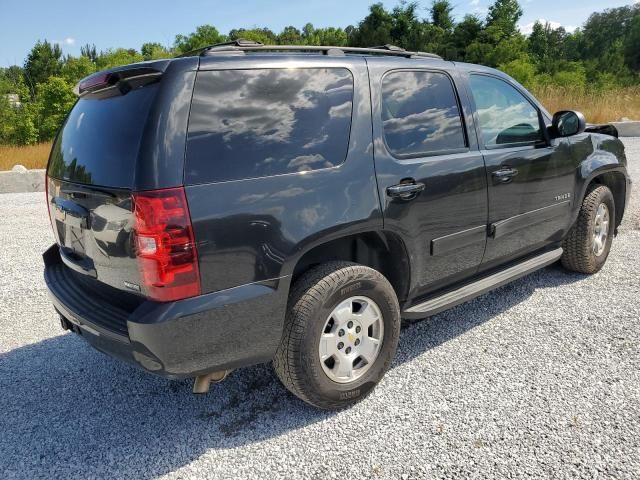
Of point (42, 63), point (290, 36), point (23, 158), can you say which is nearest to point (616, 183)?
point (23, 158)

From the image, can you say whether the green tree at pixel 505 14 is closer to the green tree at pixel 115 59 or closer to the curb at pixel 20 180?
the green tree at pixel 115 59

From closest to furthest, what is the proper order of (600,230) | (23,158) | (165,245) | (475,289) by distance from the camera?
1. (165,245)
2. (475,289)
3. (600,230)
4. (23,158)

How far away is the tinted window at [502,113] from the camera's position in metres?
3.37

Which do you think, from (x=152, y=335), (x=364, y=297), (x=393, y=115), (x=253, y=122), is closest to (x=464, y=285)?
(x=364, y=297)

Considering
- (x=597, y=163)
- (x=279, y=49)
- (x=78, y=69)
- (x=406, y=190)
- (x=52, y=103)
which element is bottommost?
(x=52, y=103)

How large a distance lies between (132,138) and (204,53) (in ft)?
1.79

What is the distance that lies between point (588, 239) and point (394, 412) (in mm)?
2698

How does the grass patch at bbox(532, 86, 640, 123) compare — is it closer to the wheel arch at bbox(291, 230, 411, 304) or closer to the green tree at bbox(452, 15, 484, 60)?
the wheel arch at bbox(291, 230, 411, 304)

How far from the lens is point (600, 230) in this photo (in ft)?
14.7

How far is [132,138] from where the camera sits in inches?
84.3

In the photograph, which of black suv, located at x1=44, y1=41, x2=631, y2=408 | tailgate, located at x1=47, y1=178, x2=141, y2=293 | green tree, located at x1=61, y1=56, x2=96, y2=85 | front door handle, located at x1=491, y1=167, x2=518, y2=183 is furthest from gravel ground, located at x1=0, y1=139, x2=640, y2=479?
green tree, located at x1=61, y1=56, x2=96, y2=85

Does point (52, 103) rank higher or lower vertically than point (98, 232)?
lower

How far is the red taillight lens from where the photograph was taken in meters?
2.03

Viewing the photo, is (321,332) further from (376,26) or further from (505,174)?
(376,26)
